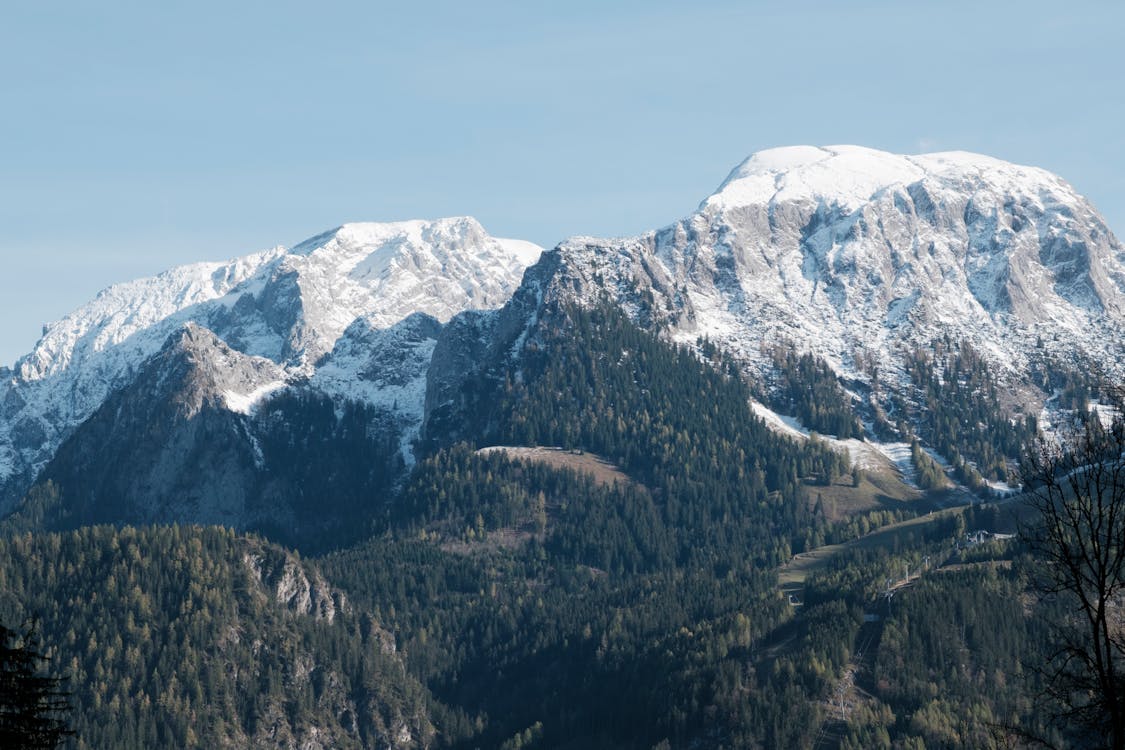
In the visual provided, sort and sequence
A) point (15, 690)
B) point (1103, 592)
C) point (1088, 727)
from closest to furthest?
1. point (1103, 592)
2. point (1088, 727)
3. point (15, 690)

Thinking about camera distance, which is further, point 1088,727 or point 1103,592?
point 1088,727

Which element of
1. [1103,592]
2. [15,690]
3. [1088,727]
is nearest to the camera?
[1103,592]

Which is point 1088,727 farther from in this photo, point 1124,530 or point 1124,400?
point 1124,400

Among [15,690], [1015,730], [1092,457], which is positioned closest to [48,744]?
[15,690]

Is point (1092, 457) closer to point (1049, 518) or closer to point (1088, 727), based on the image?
point (1049, 518)

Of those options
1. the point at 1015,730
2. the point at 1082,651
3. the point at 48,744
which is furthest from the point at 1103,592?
the point at 48,744

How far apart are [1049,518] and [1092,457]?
2.75m

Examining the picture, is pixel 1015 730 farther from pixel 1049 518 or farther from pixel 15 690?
pixel 15 690

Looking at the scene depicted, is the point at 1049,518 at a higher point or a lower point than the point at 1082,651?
higher

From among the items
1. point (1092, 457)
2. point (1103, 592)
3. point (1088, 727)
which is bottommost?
point (1088, 727)

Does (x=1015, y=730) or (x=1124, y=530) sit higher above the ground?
(x=1124, y=530)

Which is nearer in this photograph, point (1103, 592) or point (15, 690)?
point (1103, 592)

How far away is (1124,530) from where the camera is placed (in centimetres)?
5131

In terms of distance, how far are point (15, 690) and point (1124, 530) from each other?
43412mm
